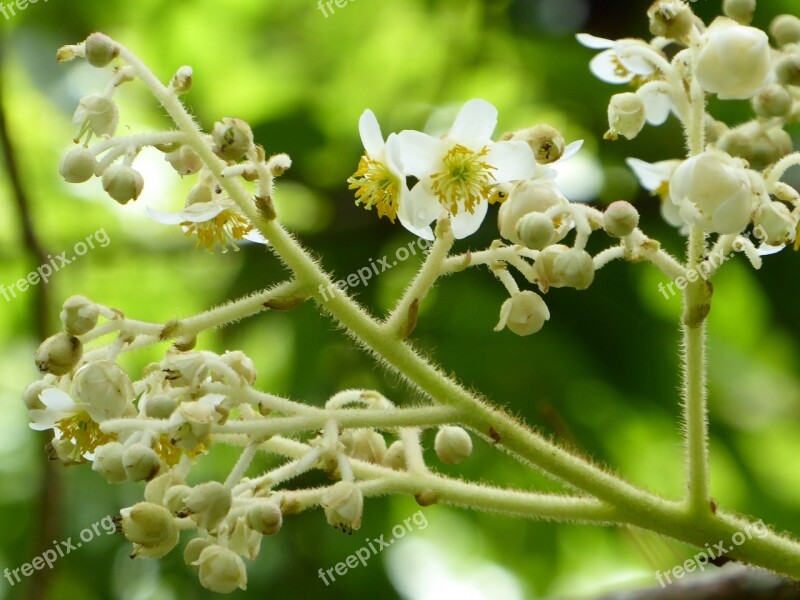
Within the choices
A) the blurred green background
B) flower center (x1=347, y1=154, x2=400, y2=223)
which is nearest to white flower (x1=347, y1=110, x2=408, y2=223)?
flower center (x1=347, y1=154, x2=400, y2=223)

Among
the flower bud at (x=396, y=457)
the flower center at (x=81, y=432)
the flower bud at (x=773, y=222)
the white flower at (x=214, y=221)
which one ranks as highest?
the white flower at (x=214, y=221)

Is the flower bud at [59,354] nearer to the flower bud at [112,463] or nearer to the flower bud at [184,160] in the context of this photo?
the flower bud at [112,463]

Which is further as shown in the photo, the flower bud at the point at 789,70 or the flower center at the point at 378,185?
the flower center at the point at 378,185

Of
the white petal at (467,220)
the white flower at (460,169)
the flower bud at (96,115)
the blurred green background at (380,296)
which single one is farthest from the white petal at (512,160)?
the blurred green background at (380,296)

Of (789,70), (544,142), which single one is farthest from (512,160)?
(789,70)

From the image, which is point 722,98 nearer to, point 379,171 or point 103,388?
point 379,171

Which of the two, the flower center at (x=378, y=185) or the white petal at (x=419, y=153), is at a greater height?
the white petal at (x=419, y=153)

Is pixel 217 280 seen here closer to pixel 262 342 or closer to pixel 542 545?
pixel 262 342
